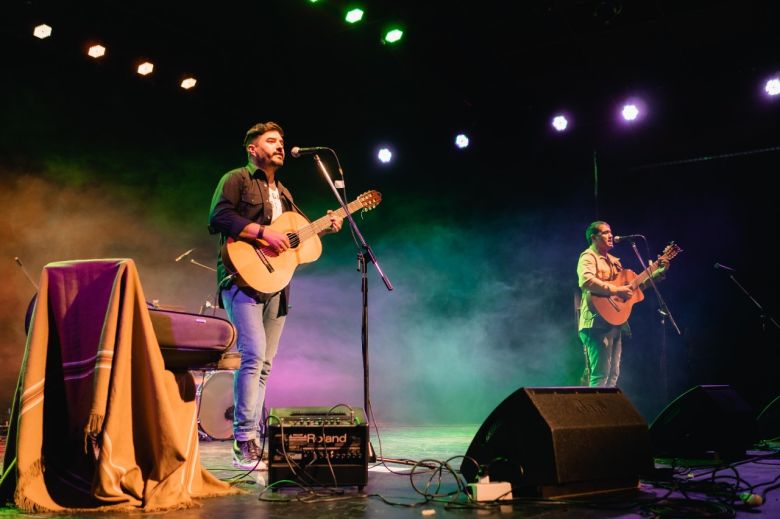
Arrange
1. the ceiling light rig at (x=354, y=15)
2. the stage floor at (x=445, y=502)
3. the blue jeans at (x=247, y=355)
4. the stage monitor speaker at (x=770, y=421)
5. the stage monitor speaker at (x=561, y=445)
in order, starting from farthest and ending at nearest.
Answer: the ceiling light rig at (x=354, y=15)
the stage monitor speaker at (x=770, y=421)
the blue jeans at (x=247, y=355)
the stage monitor speaker at (x=561, y=445)
the stage floor at (x=445, y=502)

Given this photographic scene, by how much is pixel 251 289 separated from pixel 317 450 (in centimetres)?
109

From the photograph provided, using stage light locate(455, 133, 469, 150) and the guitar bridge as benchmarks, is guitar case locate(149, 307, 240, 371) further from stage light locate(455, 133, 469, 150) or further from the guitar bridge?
stage light locate(455, 133, 469, 150)

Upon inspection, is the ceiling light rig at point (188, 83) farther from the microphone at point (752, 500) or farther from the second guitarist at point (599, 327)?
the microphone at point (752, 500)

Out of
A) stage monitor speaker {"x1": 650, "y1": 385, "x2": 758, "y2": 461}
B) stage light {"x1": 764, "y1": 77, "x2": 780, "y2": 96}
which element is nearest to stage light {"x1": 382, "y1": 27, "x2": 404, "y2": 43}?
stage light {"x1": 764, "y1": 77, "x2": 780, "y2": 96}

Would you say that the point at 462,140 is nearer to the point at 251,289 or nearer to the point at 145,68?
the point at 145,68

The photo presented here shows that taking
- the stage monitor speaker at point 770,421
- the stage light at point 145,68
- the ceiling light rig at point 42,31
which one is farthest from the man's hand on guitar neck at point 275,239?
the stage monitor speaker at point 770,421

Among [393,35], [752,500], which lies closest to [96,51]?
[393,35]

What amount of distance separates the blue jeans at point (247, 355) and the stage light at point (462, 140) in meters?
5.10

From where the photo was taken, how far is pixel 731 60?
6676 mm

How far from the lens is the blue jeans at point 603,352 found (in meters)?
5.77

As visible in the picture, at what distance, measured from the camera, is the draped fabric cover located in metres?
2.14

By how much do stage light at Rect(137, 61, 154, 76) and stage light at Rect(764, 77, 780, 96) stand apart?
22.8 feet

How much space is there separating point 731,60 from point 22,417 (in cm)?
751

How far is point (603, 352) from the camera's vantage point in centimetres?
580
